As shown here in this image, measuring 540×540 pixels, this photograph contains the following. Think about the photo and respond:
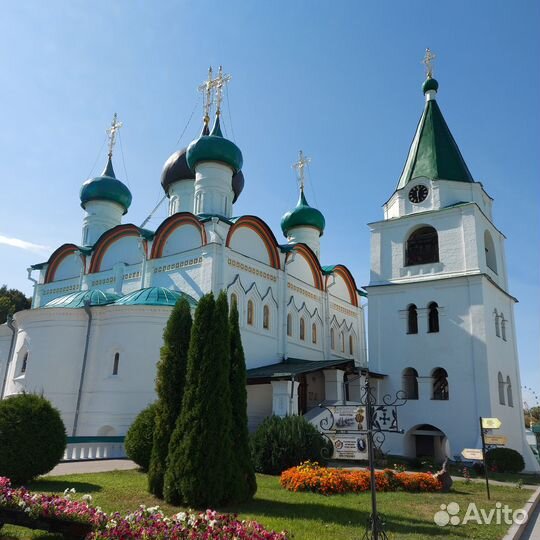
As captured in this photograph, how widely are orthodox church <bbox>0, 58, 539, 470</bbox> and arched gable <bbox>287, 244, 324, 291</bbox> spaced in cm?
6

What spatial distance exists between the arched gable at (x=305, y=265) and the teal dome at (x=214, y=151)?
12.5 feet

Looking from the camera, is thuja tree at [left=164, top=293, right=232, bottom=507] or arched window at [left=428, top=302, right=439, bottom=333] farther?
arched window at [left=428, top=302, right=439, bottom=333]

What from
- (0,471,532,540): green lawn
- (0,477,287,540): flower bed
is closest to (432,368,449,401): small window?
(0,471,532,540): green lawn

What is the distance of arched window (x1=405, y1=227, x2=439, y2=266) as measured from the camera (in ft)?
53.1

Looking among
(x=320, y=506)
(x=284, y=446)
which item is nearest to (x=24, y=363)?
(x=284, y=446)

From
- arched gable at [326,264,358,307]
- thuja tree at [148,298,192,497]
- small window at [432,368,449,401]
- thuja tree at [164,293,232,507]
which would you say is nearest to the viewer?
thuja tree at [164,293,232,507]

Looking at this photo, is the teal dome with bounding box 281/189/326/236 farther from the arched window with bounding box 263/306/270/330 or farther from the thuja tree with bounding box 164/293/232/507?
the thuja tree with bounding box 164/293/232/507

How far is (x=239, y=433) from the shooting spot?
6863 millimetres

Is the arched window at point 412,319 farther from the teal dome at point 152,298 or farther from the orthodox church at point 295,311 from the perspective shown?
the teal dome at point 152,298

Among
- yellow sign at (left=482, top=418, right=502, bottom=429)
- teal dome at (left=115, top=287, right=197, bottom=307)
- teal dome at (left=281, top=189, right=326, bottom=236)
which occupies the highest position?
teal dome at (left=281, top=189, right=326, bottom=236)

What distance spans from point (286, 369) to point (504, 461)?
5.82m

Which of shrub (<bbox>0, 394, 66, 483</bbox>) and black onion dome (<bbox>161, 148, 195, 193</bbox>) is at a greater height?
black onion dome (<bbox>161, 148, 195, 193</bbox>)

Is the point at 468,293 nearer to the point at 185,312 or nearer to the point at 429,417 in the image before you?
the point at 429,417

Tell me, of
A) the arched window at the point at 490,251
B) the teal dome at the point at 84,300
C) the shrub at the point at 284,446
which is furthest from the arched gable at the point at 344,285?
the shrub at the point at 284,446
